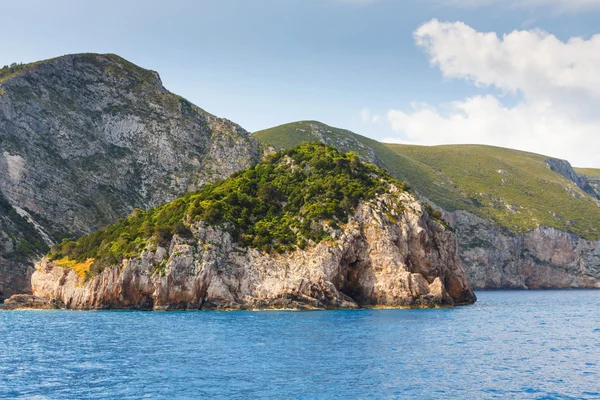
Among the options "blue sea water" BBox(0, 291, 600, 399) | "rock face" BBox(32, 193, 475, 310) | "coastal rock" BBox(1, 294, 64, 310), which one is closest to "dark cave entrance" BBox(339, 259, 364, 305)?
"rock face" BBox(32, 193, 475, 310)

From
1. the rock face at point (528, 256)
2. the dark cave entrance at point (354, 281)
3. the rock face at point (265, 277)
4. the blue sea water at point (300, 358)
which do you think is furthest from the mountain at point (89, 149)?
the rock face at point (528, 256)

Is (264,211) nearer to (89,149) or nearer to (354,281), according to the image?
(354,281)

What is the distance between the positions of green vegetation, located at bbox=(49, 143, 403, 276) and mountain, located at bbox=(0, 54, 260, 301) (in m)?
29.3

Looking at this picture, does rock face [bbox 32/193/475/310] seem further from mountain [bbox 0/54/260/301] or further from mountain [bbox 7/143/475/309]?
mountain [bbox 0/54/260/301]

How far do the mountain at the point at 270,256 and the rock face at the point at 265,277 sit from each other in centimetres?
16

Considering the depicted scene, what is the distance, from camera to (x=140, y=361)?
4066 centimetres

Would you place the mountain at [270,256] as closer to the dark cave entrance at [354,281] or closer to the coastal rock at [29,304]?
the dark cave entrance at [354,281]

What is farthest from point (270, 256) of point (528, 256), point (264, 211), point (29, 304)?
point (528, 256)

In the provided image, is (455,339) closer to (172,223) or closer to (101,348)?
(101,348)

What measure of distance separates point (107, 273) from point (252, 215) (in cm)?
2550

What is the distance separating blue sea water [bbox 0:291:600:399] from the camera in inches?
1272

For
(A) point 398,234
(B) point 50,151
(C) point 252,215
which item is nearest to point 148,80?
Result: (B) point 50,151

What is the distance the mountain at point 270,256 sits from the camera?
84000 mm

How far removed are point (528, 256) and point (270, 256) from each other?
136 m
